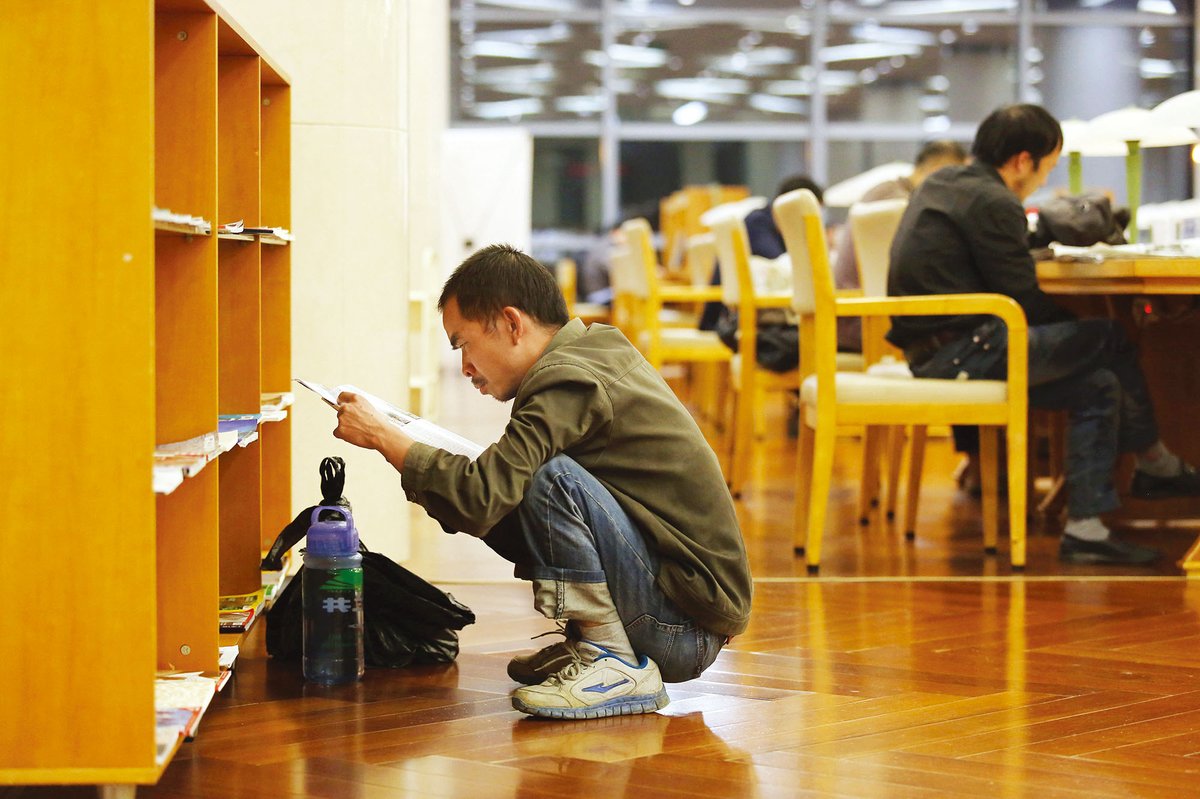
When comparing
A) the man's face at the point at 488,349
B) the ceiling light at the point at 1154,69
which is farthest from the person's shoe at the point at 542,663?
the ceiling light at the point at 1154,69

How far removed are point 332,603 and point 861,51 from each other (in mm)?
11481

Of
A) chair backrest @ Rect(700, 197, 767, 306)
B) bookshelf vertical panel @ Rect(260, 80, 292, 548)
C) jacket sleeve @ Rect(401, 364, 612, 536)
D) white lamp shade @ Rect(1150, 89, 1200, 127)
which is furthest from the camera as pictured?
chair backrest @ Rect(700, 197, 767, 306)

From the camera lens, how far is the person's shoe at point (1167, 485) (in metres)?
4.02

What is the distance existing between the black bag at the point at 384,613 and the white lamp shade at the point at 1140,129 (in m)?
2.39

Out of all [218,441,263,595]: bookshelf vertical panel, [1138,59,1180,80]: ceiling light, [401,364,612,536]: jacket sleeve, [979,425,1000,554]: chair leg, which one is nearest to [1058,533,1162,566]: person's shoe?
[979,425,1000,554]: chair leg

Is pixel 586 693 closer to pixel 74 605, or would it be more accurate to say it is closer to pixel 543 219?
pixel 74 605

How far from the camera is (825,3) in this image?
12.8 meters

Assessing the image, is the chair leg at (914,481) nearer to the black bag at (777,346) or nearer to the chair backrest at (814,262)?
the chair backrest at (814,262)

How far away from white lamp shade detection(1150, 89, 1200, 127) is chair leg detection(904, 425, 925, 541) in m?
1.01

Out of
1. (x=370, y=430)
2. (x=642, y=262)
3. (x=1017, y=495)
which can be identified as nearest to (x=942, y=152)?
(x=642, y=262)

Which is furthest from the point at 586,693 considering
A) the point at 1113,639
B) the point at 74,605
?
the point at 1113,639

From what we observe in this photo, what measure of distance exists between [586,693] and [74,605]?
77 cm

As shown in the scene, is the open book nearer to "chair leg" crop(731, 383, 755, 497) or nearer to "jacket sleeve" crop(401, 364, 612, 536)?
"jacket sleeve" crop(401, 364, 612, 536)

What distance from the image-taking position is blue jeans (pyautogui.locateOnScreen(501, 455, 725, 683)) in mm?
2037
